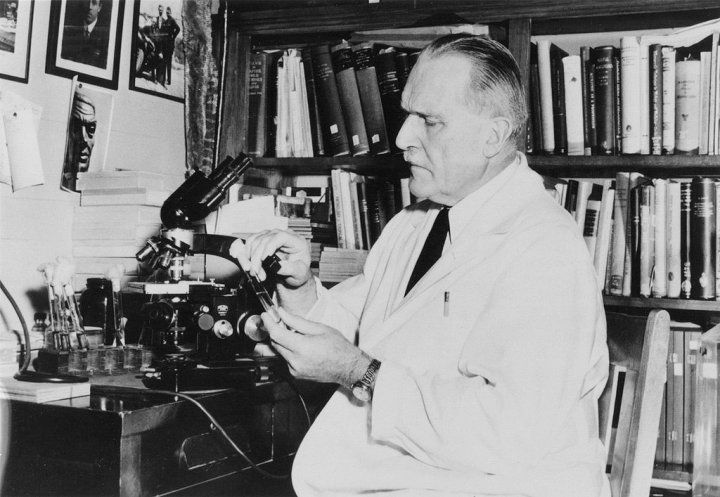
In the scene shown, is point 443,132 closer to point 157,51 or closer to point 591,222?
point 591,222

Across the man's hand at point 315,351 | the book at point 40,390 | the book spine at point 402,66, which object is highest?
the book spine at point 402,66

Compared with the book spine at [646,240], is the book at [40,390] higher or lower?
lower

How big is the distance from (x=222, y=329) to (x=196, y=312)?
7cm

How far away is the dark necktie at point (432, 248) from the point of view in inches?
60.7

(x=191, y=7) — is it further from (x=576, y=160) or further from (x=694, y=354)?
(x=694, y=354)

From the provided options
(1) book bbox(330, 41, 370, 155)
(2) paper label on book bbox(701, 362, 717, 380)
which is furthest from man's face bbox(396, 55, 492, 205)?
(2) paper label on book bbox(701, 362, 717, 380)

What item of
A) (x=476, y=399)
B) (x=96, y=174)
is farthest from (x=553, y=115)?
(x=96, y=174)

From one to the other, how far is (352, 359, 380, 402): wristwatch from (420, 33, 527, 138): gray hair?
1.81 feet

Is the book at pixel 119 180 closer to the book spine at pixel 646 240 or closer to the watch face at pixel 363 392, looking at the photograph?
the watch face at pixel 363 392

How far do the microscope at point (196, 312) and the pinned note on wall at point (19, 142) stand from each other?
40cm

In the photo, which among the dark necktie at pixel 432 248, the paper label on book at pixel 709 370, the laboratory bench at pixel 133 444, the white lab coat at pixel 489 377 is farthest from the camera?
the paper label on book at pixel 709 370

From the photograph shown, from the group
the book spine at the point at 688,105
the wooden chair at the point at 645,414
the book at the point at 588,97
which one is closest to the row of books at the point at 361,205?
the book at the point at 588,97

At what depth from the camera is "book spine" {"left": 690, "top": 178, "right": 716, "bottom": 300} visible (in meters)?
1.79

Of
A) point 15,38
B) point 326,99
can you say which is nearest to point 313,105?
point 326,99
